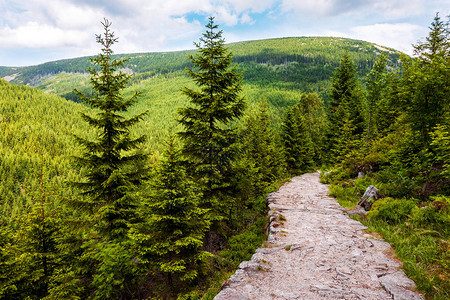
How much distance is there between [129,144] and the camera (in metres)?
9.36

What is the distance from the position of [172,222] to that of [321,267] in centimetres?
483

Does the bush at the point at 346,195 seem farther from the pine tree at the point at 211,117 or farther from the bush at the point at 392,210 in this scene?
the pine tree at the point at 211,117

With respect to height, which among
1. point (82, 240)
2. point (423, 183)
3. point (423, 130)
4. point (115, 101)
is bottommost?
point (82, 240)

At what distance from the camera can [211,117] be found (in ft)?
29.5

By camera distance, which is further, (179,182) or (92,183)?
(92,183)

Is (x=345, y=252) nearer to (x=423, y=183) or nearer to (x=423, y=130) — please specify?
(x=423, y=183)

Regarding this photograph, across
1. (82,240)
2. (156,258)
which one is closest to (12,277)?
(82,240)

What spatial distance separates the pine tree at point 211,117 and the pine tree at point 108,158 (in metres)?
2.83

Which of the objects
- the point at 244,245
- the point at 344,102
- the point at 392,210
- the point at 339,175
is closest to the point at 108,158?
the point at 244,245

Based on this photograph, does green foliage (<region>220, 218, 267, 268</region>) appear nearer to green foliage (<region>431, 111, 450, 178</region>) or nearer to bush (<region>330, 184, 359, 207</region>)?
bush (<region>330, 184, 359, 207</region>)

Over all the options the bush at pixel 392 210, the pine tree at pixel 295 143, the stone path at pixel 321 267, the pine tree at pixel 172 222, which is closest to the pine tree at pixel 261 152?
the pine tree at pixel 295 143

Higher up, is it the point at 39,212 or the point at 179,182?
the point at 179,182

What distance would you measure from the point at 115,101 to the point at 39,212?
566 centimetres

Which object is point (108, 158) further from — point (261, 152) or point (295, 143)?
point (295, 143)
